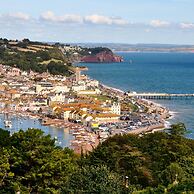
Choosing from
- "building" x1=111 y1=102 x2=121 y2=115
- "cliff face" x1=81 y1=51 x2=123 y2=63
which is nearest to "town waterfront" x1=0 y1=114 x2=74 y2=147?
"building" x1=111 y1=102 x2=121 y2=115

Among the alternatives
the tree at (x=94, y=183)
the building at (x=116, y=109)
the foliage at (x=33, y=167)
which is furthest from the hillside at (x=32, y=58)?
the tree at (x=94, y=183)

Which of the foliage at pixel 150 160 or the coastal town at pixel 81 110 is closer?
the foliage at pixel 150 160

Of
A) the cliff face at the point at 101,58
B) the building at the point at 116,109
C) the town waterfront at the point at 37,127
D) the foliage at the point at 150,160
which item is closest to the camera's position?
the foliage at the point at 150,160

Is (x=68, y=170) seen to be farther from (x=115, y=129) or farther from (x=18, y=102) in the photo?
(x=18, y=102)

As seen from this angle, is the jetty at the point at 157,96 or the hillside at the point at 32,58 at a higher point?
the hillside at the point at 32,58

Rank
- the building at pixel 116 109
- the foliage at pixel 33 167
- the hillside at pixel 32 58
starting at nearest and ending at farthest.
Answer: the foliage at pixel 33 167 → the building at pixel 116 109 → the hillside at pixel 32 58

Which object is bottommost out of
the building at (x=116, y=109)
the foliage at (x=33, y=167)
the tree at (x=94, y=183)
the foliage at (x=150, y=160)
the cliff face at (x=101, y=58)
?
the cliff face at (x=101, y=58)

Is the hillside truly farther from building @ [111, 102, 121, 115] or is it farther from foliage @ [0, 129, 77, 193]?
foliage @ [0, 129, 77, 193]

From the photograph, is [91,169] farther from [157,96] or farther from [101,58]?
[101,58]

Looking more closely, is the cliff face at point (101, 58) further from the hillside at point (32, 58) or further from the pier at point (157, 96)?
the pier at point (157, 96)

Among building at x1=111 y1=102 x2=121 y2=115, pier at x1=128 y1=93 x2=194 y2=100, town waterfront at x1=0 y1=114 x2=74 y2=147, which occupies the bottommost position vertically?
pier at x1=128 y1=93 x2=194 y2=100
